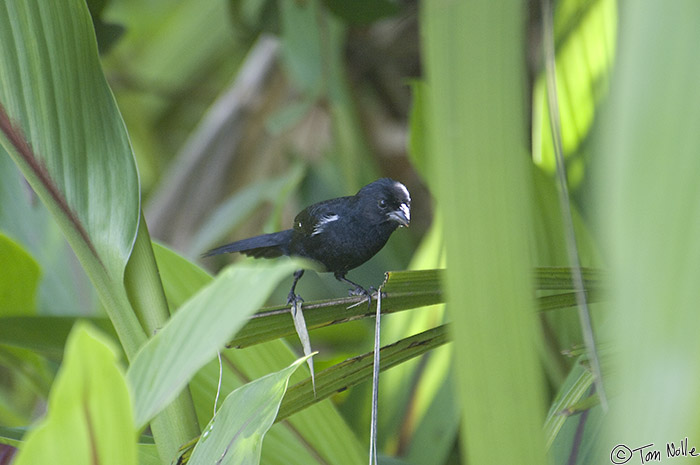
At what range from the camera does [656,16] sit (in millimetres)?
227

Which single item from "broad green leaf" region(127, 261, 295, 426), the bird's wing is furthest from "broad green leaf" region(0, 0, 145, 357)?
the bird's wing

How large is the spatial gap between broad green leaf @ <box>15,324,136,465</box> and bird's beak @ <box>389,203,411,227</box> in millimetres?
512

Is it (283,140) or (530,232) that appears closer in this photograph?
(530,232)

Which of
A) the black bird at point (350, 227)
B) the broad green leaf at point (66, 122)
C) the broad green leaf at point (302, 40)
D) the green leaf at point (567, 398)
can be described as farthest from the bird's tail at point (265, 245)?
the broad green leaf at point (302, 40)

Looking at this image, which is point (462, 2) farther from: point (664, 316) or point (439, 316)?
point (439, 316)

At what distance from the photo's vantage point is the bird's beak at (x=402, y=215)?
83 cm

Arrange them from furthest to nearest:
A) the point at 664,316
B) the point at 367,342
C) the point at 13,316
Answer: the point at 367,342
the point at 13,316
the point at 664,316

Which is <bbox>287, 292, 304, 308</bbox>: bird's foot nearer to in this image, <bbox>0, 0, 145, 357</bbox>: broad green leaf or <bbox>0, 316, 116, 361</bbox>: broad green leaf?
<bbox>0, 0, 145, 357</bbox>: broad green leaf

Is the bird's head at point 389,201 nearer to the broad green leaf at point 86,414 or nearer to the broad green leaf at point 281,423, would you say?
the broad green leaf at point 281,423

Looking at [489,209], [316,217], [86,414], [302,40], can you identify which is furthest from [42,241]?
[489,209]

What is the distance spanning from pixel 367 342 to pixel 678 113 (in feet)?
4.04


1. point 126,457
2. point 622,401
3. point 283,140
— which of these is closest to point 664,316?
point 622,401

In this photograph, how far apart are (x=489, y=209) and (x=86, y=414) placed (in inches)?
9.2

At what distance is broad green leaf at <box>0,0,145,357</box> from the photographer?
0.59 m
